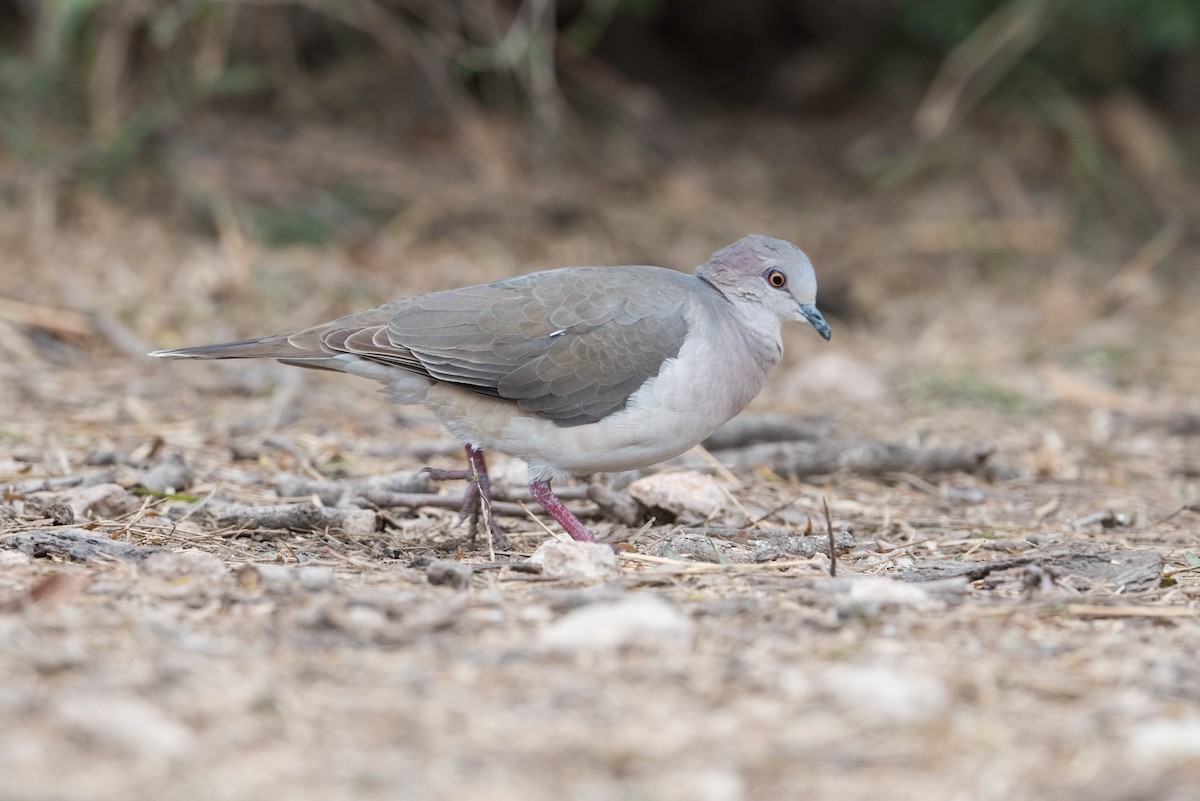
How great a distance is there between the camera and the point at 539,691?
7.83ft

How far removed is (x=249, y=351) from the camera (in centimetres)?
406

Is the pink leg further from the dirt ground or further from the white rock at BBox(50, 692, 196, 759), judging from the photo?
the white rock at BBox(50, 692, 196, 759)

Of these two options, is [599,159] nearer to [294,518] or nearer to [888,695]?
[294,518]

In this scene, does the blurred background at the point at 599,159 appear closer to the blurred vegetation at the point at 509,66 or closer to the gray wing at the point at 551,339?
the blurred vegetation at the point at 509,66

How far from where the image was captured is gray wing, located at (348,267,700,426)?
3.96 metres

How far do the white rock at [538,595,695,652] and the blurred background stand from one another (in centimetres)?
388

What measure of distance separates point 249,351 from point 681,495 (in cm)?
135

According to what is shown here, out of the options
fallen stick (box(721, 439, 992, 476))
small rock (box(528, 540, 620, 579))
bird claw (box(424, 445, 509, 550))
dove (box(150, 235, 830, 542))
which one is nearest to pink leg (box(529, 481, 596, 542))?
dove (box(150, 235, 830, 542))

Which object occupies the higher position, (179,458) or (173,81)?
(173,81)

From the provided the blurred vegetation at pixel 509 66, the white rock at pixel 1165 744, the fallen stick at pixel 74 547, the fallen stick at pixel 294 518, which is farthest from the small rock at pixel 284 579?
the blurred vegetation at pixel 509 66

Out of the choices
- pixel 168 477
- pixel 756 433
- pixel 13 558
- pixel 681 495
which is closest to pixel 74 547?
pixel 13 558

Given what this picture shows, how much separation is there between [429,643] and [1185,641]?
151cm

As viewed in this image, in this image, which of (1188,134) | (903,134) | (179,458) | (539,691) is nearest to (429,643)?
(539,691)

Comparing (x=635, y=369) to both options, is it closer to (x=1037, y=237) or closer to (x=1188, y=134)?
(x=1037, y=237)
